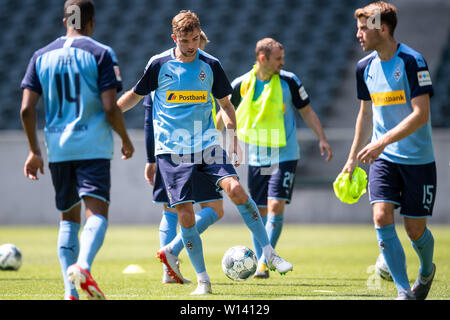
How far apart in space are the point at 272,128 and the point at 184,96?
220 centimetres

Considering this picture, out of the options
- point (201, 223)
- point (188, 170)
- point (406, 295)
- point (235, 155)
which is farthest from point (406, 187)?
point (201, 223)

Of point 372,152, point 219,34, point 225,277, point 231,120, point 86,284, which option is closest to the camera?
point 86,284

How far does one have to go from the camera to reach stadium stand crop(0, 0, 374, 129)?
20.8m

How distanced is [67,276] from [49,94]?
1.27m

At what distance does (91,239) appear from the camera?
509 cm

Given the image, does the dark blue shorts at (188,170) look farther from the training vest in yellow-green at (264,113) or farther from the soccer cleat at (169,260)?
the training vest in yellow-green at (264,113)

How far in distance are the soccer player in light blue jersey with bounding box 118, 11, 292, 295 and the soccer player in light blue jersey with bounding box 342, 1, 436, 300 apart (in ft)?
3.10

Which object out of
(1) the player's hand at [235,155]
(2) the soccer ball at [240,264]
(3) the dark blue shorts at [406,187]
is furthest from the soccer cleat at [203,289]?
(3) the dark blue shorts at [406,187]

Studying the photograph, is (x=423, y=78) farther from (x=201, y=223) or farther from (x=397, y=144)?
(x=201, y=223)

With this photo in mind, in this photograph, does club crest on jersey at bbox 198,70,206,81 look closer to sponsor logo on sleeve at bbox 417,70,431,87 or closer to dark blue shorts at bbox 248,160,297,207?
sponsor logo on sleeve at bbox 417,70,431,87

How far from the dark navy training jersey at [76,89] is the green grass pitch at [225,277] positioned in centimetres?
128

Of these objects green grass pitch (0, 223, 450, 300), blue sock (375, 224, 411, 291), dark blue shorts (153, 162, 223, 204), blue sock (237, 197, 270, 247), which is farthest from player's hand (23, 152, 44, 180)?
blue sock (375, 224, 411, 291)
